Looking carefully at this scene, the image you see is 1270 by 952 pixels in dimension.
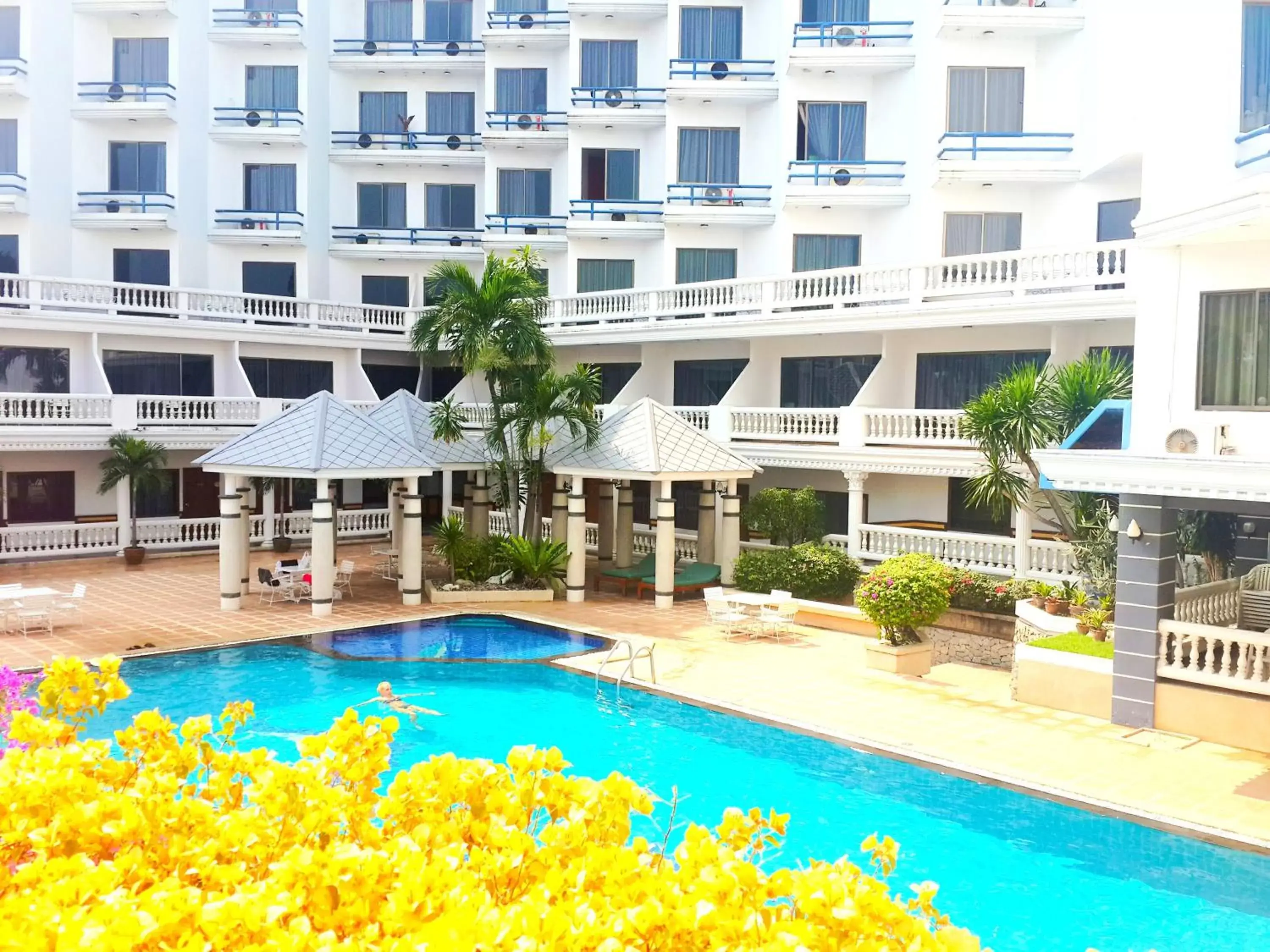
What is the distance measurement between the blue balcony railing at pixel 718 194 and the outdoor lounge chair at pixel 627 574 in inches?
478

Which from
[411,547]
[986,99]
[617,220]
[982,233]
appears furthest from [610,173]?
[411,547]

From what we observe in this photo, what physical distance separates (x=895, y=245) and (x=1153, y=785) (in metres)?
20.8

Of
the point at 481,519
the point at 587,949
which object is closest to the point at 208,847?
the point at 587,949

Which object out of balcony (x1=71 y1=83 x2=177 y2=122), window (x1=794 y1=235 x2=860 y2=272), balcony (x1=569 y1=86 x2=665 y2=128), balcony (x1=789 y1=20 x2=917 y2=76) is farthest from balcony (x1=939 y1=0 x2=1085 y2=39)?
balcony (x1=71 y1=83 x2=177 y2=122)

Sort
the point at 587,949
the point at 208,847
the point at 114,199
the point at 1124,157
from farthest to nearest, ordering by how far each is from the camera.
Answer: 1. the point at 114,199
2. the point at 1124,157
3. the point at 208,847
4. the point at 587,949

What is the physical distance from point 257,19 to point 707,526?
962 inches

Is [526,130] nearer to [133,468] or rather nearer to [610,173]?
[610,173]

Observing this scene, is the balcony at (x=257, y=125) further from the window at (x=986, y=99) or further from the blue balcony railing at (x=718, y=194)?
the window at (x=986, y=99)

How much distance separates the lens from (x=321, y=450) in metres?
22.9

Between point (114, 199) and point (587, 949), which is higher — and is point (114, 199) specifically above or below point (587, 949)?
above

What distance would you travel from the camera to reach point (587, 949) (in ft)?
12.7

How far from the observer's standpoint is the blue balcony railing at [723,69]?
3328cm

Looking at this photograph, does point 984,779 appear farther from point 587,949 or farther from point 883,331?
point 883,331

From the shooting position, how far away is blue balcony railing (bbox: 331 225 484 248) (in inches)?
1561
